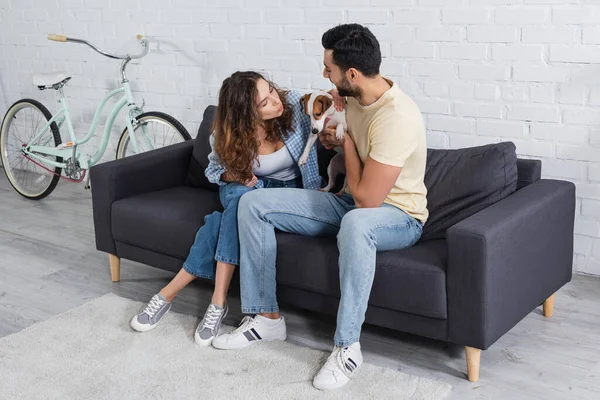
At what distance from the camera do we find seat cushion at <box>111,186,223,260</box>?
10.1 feet

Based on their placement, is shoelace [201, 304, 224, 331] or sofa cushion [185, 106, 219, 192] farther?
sofa cushion [185, 106, 219, 192]

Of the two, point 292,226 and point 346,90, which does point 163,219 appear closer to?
point 292,226

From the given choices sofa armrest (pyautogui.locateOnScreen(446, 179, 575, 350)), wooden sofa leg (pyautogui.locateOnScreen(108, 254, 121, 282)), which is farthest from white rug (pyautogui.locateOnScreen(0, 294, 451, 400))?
wooden sofa leg (pyautogui.locateOnScreen(108, 254, 121, 282))

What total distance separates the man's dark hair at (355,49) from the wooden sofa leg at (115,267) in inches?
55.1

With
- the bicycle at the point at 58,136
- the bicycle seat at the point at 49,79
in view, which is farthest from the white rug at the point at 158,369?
the bicycle seat at the point at 49,79

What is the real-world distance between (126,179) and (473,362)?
5.28ft

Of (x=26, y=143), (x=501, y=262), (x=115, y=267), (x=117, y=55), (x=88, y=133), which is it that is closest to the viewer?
(x=501, y=262)

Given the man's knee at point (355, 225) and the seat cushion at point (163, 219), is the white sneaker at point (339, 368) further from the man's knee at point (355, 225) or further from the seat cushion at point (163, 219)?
the seat cushion at point (163, 219)

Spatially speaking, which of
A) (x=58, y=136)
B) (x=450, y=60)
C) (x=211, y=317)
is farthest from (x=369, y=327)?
(x=58, y=136)

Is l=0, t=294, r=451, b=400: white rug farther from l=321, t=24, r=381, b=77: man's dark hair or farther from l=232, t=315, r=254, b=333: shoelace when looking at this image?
l=321, t=24, r=381, b=77: man's dark hair

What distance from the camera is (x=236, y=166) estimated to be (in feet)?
9.45

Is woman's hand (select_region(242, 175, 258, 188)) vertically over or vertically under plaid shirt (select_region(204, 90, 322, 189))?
under

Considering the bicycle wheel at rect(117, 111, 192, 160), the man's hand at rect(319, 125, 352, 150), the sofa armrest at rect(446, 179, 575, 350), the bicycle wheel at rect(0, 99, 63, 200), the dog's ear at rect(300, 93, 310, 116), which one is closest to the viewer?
the sofa armrest at rect(446, 179, 575, 350)

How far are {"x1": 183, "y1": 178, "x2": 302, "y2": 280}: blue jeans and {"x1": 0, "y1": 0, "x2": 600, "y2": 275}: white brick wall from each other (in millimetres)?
867
